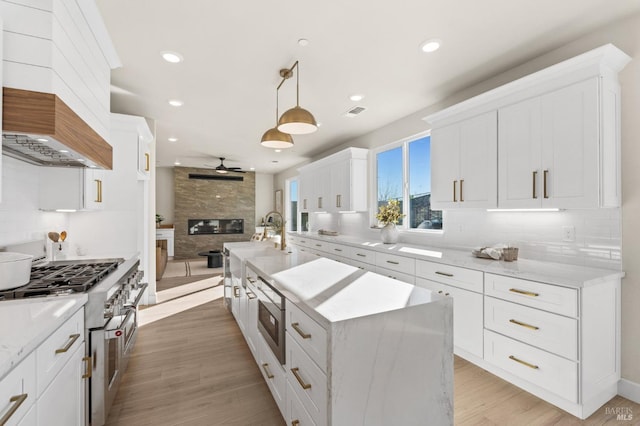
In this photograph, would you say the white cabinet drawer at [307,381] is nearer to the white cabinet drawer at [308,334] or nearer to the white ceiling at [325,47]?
the white cabinet drawer at [308,334]

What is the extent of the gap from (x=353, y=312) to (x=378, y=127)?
4.07 metres

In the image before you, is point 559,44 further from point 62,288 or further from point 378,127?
point 62,288

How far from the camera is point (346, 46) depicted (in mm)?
2473

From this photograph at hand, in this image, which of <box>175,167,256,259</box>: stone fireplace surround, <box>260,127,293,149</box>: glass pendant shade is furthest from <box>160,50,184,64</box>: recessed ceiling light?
<box>175,167,256,259</box>: stone fireplace surround

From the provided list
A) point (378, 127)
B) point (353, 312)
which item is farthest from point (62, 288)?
point (378, 127)

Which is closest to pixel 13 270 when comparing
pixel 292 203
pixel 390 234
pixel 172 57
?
pixel 172 57

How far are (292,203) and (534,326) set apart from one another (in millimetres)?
7590

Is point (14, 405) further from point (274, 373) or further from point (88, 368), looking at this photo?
point (274, 373)

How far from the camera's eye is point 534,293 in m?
2.07

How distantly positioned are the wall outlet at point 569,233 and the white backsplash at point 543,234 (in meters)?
0.01

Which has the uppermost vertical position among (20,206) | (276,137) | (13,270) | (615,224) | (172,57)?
(172,57)

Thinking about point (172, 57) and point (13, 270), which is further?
point (172, 57)

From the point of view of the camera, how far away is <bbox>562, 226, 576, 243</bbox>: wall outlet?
239cm

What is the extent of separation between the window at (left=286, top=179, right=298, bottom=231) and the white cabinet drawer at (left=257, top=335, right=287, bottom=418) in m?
6.85
